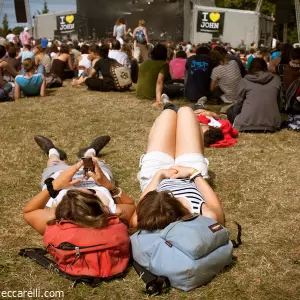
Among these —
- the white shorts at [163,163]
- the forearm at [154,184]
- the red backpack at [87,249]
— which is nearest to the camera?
the red backpack at [87,249]

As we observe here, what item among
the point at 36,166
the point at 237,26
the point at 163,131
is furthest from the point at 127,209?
the point at 237,26

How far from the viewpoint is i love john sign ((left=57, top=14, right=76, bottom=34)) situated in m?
29.2

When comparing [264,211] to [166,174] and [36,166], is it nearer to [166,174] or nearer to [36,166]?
[166,174]

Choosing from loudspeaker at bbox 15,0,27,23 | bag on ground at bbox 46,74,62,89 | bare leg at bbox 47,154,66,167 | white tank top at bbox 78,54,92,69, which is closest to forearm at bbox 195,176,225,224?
bare leg at bbox 47,154,66,167

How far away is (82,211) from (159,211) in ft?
1.83

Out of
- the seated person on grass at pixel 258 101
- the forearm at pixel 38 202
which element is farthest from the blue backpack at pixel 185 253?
the seated person on grass at pixel 258 101

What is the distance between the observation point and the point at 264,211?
4320 mm

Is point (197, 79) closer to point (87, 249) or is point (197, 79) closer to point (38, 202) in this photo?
point (38, 202)

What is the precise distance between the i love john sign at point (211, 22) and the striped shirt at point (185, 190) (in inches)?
904

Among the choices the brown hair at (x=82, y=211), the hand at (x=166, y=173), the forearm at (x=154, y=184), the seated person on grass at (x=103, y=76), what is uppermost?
the brown hair at (x=82, y=211)

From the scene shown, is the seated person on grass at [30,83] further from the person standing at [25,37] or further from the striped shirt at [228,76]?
the person standing at [25,37]

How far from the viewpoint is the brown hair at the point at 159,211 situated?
3.16m

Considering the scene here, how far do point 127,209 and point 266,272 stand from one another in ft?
4.01

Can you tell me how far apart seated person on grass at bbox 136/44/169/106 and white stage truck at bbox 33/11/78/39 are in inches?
829
